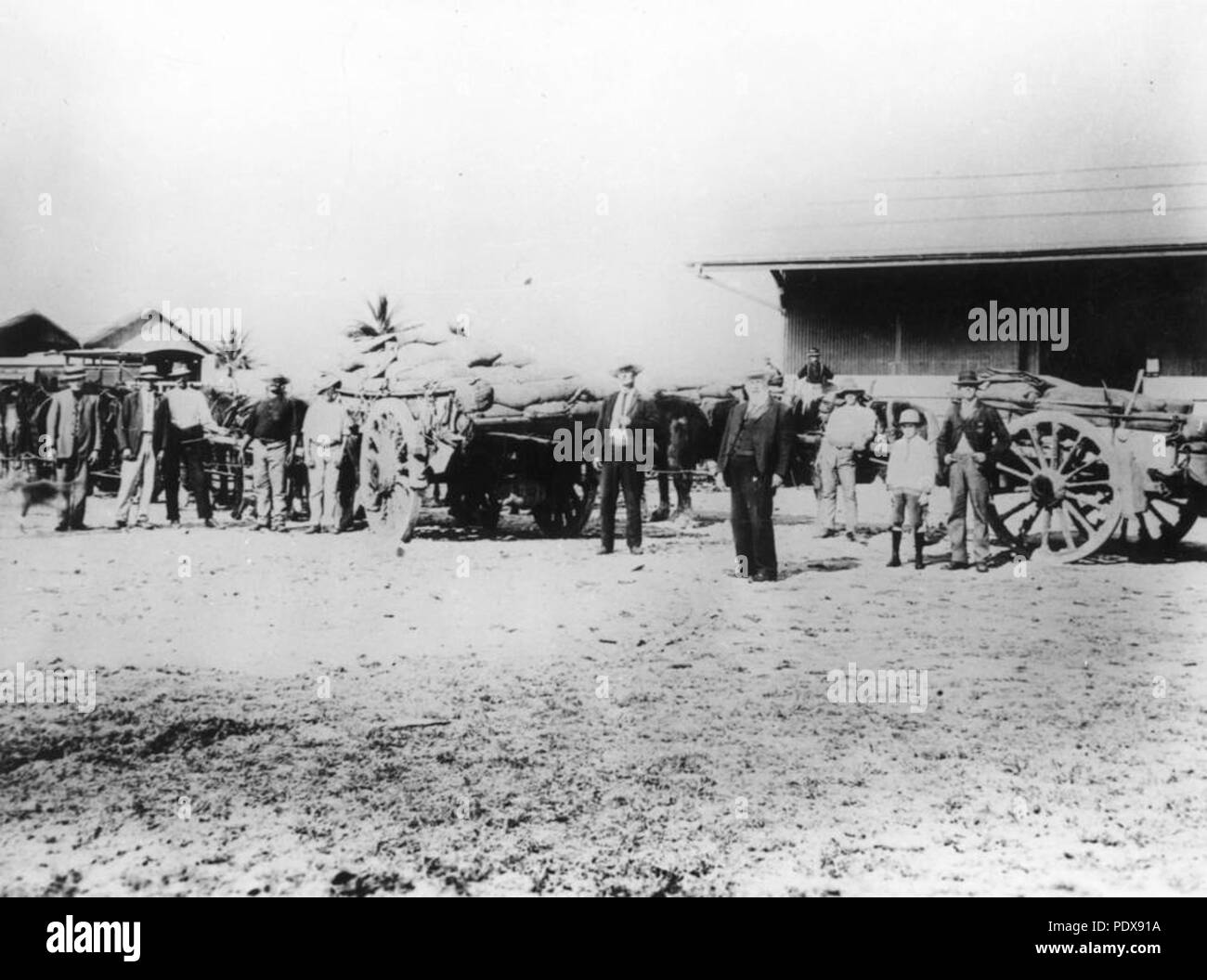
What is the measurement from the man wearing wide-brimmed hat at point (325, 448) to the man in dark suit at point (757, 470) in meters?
2.10

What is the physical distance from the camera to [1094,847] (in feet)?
13.2

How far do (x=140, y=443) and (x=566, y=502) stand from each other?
2336 millimetres

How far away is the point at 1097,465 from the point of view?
475 cm

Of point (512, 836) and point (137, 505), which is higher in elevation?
point (137, 505)

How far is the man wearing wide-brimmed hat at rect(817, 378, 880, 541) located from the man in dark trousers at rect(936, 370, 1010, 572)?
0.35m

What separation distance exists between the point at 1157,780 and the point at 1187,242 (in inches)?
91.1

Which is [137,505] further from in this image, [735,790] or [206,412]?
[735,790]

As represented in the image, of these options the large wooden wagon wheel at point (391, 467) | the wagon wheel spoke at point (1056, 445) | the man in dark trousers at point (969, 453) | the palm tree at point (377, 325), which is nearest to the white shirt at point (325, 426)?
the large wooden wagon wheel at point (391, 467)

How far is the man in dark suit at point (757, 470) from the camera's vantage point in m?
4.64

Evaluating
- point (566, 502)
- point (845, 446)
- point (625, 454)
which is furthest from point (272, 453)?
point (845, 446)

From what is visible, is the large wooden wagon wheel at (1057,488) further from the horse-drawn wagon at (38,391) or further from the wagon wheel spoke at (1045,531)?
Result: the horse-drawn wagon at (38,391)

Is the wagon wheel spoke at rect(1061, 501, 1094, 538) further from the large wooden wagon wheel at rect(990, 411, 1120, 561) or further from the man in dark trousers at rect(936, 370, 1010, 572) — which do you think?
the man in dark trousers at rect(936, 370, 1010, 572)

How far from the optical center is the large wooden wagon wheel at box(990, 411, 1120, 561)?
15.1ft

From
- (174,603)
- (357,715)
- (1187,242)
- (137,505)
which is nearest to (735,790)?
(357,715)
